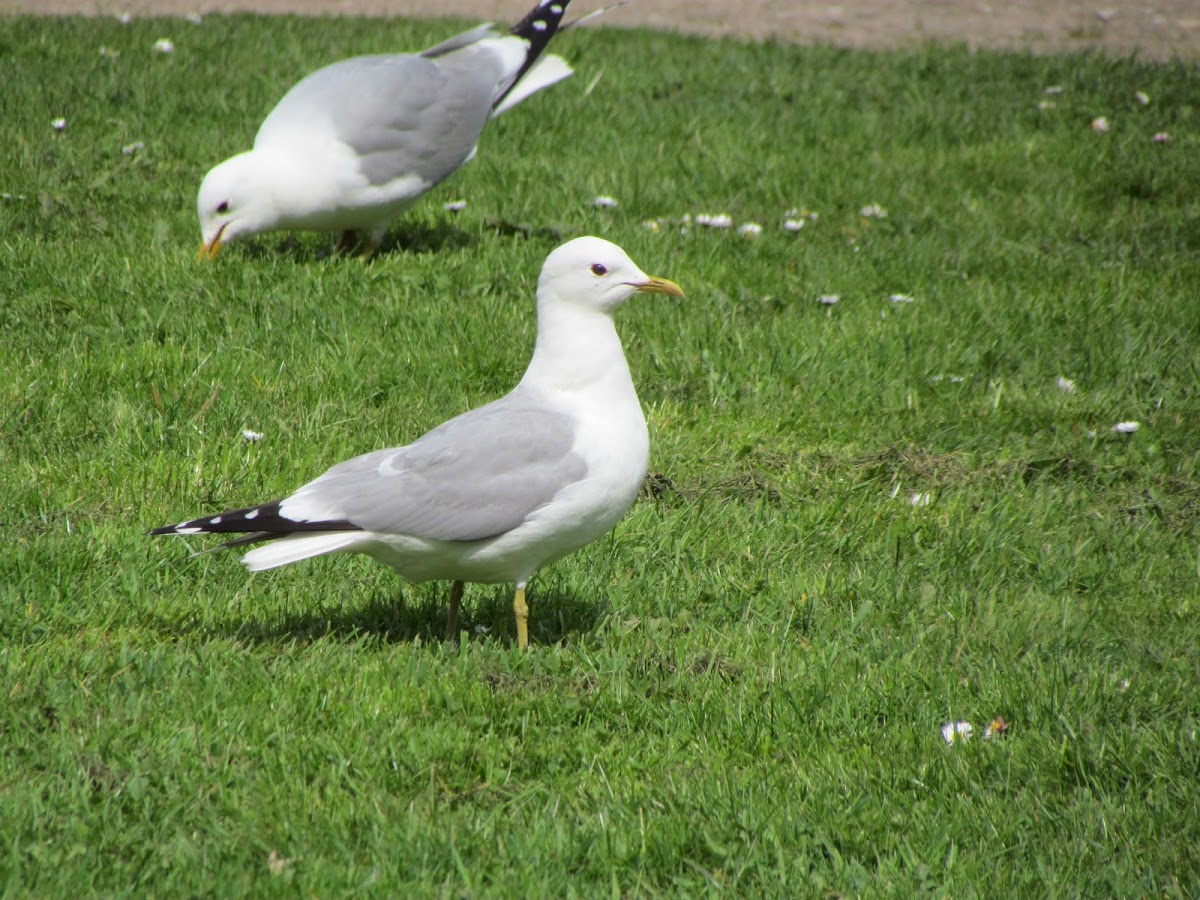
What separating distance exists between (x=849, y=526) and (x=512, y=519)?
1.53 m

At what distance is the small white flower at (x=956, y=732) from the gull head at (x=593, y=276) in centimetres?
140

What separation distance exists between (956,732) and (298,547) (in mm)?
1693

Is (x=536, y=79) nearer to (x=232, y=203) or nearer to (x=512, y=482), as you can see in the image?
(x=232, y=203)

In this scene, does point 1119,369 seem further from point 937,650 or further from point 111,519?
point 111,519

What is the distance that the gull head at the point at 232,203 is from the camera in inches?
246

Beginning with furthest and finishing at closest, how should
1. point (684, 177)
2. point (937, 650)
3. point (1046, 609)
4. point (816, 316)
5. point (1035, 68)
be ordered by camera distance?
point (1035, 68), point (684, 177), point (816, 316), point (1046, 609), point (937, 650)

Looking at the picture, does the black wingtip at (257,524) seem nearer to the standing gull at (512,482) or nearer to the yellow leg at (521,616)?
the standing gull at (512,482)

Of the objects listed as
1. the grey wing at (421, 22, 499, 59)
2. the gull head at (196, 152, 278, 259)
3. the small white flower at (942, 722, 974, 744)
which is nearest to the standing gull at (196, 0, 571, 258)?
the gull head at (196, 152, 278, 259)

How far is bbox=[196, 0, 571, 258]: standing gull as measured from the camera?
249 inches

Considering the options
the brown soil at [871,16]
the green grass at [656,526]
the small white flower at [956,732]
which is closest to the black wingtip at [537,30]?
the green grass at [656,526]

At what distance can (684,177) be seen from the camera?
7.81 m

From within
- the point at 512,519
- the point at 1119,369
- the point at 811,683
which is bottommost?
the point at 1119,369

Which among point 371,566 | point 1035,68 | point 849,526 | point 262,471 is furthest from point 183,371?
point 1035,68

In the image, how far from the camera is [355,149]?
6.54 meters
